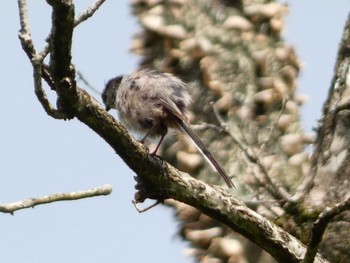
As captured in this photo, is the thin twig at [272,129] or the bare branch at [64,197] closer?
the bare branch at [64,197]

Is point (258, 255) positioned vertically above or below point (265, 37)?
below

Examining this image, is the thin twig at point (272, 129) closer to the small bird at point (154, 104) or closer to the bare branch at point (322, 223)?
the small bird at point (154, 104)

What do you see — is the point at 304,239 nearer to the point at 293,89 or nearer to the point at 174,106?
the point at 174,106

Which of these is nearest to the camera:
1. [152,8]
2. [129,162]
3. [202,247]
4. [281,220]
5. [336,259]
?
[129,162]

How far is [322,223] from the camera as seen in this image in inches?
154

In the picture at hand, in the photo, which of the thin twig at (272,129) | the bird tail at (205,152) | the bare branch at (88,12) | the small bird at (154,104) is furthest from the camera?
the thin twig at (272,129)

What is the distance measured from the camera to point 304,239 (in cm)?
543

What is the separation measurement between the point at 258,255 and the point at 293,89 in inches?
56.9

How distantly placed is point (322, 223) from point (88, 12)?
1.22 metres

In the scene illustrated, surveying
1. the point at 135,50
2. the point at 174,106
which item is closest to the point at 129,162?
the point at 174,106

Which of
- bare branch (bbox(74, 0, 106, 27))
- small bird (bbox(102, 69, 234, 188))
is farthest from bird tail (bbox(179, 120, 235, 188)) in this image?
bare branch (bbox(74, 0, 106, 27))

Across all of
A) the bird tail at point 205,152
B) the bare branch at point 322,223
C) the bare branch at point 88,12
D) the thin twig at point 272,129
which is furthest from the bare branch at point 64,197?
the thin twig at point 272,129

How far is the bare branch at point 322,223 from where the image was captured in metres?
3.85

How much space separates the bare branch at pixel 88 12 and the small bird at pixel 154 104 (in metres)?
1.48
